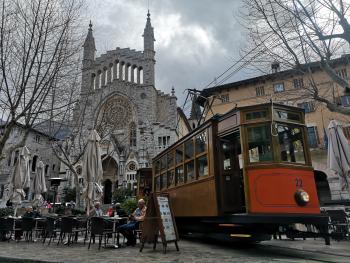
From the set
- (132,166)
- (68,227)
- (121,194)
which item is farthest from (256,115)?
(132,166)

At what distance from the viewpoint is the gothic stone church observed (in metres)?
34.8

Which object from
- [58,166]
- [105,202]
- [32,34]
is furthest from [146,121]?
[32,34]

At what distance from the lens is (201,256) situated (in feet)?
18.2

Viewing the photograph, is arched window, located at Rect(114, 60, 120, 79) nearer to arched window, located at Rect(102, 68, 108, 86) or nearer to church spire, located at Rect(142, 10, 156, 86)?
arched window, located at Rect(102, 68, 108, 86)

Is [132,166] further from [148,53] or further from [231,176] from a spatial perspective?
[231,176]

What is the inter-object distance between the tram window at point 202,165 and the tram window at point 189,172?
0.33m

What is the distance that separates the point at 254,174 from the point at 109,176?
32.7m

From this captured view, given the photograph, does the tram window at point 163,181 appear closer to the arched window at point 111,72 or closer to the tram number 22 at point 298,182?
the tram number 22 at point 298,182

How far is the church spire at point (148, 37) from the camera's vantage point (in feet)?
134

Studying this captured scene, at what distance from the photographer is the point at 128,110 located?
38812mm

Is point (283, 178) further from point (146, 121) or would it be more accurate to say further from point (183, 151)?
point (146, 121)

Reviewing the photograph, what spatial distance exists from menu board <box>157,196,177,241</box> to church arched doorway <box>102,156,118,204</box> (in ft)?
99.4

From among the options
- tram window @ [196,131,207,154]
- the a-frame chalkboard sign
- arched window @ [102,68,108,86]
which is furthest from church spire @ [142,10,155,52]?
the a-frame chalkboard sign

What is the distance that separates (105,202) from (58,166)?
8.97m
